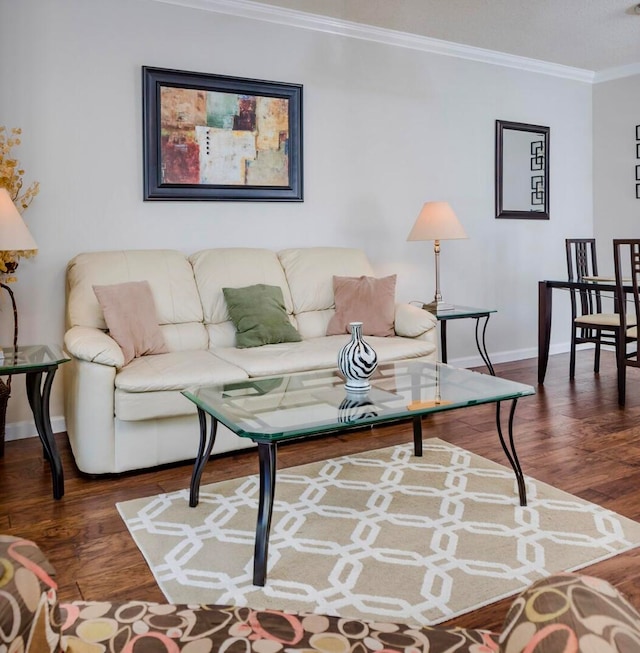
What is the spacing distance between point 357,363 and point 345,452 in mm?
784

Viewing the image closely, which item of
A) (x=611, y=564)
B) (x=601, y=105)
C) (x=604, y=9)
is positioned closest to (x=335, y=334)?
(x=611, y=564)

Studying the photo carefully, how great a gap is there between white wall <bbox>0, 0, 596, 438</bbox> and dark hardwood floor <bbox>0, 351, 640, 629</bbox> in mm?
998

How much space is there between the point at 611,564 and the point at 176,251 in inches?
108

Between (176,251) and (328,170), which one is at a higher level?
(328,170)

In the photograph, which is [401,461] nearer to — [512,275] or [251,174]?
[251,174]

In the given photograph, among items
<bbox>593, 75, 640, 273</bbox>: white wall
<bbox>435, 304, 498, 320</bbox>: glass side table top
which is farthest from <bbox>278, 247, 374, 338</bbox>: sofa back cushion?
<bbox>593, 75, 640, 273</bbox>: white wall

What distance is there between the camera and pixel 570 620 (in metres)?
0.68

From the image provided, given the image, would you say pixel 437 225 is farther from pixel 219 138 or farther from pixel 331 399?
pixel 331 399

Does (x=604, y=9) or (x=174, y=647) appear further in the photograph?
(x=604, y=9)

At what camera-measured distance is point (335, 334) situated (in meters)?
3.86

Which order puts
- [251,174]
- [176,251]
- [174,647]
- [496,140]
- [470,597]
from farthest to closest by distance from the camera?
[496,140]
[251,174]
[176,251]
[470,597]
[174,647]

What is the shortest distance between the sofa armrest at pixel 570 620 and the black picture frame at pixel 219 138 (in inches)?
133

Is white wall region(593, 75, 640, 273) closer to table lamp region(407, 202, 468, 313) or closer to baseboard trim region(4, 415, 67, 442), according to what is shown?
table lamp region(407, 202, 468, 313)

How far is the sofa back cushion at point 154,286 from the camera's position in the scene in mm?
3246
